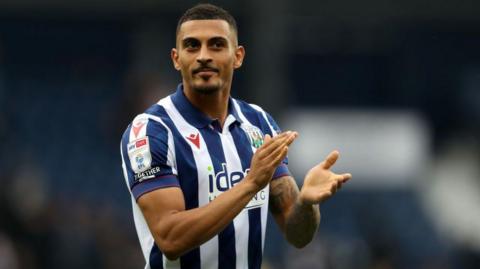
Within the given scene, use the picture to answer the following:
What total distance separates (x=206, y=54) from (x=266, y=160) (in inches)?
27.7

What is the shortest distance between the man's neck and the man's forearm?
601 millimetres

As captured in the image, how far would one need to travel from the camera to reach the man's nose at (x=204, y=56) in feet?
21.1

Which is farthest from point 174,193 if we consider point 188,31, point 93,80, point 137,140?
point 93,80

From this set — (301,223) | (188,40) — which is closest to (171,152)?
(188,40)

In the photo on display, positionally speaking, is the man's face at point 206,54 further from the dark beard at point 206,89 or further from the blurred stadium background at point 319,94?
the blurred stadium background at point 319,94

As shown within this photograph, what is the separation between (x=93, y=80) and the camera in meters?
21.3

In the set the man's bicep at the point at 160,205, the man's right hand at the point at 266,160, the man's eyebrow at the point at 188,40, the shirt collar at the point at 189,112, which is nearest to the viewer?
the man's right hand at the point at 266,160

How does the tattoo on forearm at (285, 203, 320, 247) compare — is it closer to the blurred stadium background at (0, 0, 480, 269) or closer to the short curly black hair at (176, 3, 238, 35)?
the short curly black hair at (176, 3, 238, 35)

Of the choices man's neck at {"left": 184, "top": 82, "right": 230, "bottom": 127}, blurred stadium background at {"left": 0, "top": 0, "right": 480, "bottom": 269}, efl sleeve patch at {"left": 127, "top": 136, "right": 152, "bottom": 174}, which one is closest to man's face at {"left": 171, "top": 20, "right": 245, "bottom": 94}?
man's neck at {"left": 184, "top": 82, "right": 230, "bottom": 127}

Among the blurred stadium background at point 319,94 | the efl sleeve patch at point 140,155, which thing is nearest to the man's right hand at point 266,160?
the efl sleeve patch at point 140,155

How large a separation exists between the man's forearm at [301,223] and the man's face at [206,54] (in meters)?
0.75

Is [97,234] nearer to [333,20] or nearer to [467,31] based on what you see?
[333,20]

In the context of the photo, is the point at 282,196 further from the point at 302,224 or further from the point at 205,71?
the point at 205,71

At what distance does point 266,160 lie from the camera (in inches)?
239
